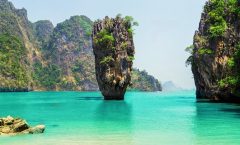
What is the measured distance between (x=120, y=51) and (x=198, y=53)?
12.3 meters

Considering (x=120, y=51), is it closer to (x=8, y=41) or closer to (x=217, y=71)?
(x=217, y=71)

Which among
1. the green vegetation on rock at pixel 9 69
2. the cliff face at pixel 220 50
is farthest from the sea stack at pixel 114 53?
the green vegetation on rock at pixel 9 69

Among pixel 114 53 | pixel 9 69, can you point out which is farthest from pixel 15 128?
pixel 9 69

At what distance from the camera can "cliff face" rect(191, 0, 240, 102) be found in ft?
174

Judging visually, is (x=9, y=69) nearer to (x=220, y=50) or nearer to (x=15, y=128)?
(x=220, y=50)

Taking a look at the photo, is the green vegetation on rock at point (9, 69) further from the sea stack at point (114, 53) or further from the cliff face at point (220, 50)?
the cliff face at point (220, 50)

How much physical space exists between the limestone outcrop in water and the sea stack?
1619 inches

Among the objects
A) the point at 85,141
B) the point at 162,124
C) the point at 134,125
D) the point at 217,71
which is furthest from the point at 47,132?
the point at 217,71

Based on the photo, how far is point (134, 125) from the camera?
28.5 meters

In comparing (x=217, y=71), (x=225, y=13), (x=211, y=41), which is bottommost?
(x=217, y=71)

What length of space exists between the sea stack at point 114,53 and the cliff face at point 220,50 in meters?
11.4

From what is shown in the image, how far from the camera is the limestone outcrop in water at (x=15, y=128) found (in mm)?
23422

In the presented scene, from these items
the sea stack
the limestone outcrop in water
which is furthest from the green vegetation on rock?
the limestone outcrop in water

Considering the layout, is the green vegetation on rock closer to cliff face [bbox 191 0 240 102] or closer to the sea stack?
the sea stack
